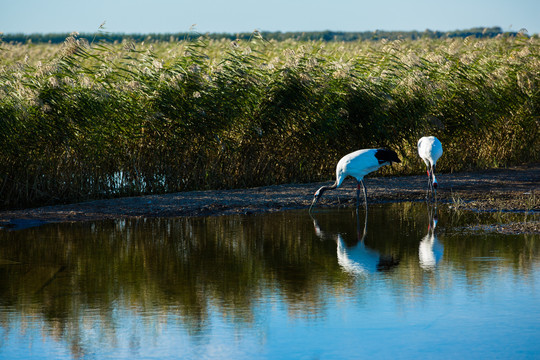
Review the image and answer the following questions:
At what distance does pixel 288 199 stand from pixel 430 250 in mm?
4279

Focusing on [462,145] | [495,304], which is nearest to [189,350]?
[495,304]

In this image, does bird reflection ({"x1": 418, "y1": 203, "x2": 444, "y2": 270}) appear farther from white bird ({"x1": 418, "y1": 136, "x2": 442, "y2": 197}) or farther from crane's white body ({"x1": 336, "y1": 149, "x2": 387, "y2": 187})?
white bird ({"x1": 418, "y1": 136, "x2": 442, "y2": 197})

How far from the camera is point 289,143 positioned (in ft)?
45.8

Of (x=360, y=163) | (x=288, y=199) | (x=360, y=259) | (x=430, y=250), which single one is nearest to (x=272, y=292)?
(x=360, y=259)

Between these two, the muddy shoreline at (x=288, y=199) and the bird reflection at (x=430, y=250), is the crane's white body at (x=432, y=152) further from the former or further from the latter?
the bird reflection at (x=430, y=250)

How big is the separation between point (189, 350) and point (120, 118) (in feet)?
28.2

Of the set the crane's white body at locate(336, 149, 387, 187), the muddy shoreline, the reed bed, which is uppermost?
the reed bed

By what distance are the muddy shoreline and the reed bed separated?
82 cm

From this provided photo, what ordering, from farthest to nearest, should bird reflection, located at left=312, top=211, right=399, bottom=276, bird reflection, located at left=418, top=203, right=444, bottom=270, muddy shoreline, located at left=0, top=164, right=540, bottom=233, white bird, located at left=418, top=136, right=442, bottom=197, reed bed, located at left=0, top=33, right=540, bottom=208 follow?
reed bed, located at left=0, top=33, right=540, bottom=208 → white bird, located at left=418, top=136, right=442, bottom=197 → muddy shoreline, located at left=0, top=164, right=540, bottom=233 → bird reflection, located at left=418, top=203, right=444, bottom=270 → bird reflection, located at left=312, top=211, right=399, bottom=276

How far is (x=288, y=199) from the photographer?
12.0 meters

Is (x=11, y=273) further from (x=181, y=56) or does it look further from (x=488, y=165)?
(x=488, y=165)

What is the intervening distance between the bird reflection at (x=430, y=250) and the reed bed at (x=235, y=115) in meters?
4.78

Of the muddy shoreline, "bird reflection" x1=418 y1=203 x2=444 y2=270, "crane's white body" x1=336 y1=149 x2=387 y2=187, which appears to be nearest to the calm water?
"bird reflection" x1=418 y1=203 x2=444 y2=270

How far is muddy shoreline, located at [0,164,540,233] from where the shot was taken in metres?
11.1
